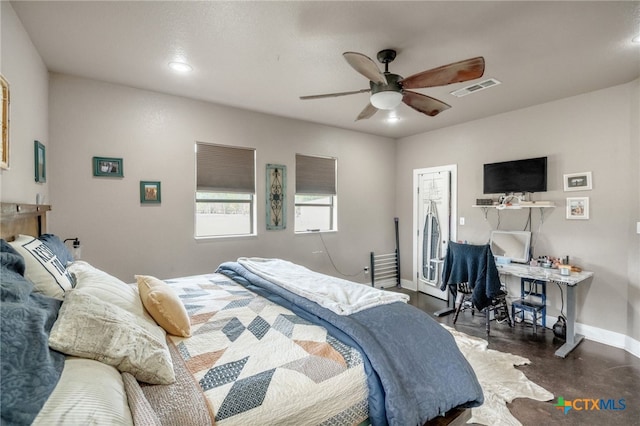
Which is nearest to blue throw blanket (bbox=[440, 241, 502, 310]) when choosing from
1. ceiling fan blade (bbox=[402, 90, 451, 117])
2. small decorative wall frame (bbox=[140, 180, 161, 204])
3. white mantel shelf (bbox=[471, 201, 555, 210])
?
white mantel shelf (bbox=[471, 201, 555, 210])

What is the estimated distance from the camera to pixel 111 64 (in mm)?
2654

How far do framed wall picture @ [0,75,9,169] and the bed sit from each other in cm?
29

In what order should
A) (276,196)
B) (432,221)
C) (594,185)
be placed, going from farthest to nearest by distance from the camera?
1. (432,221)
2. (276,196)
3. (594,185)

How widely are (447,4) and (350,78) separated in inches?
44.3

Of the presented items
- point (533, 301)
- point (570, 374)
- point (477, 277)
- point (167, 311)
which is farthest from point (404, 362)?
point (533, 301)

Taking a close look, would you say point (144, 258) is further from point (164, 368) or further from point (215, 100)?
point (164, 368)

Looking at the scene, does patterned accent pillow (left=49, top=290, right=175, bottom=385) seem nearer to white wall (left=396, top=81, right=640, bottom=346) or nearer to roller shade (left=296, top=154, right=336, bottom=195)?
roller shade (left=296, top=154, right=336, bottom=195)

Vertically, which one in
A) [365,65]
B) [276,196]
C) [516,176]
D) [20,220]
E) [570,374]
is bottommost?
Result: [570,374]

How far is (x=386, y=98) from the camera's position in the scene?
232 cm

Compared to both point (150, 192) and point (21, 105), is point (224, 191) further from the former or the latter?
point (21, 105)

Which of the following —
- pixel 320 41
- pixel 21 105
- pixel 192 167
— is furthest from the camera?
pixel 192 167

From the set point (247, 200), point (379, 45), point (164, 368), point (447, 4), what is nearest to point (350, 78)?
point (379, 45)

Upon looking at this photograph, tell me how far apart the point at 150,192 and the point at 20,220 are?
1.35m

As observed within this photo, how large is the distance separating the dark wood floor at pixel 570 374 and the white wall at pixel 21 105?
377cm
